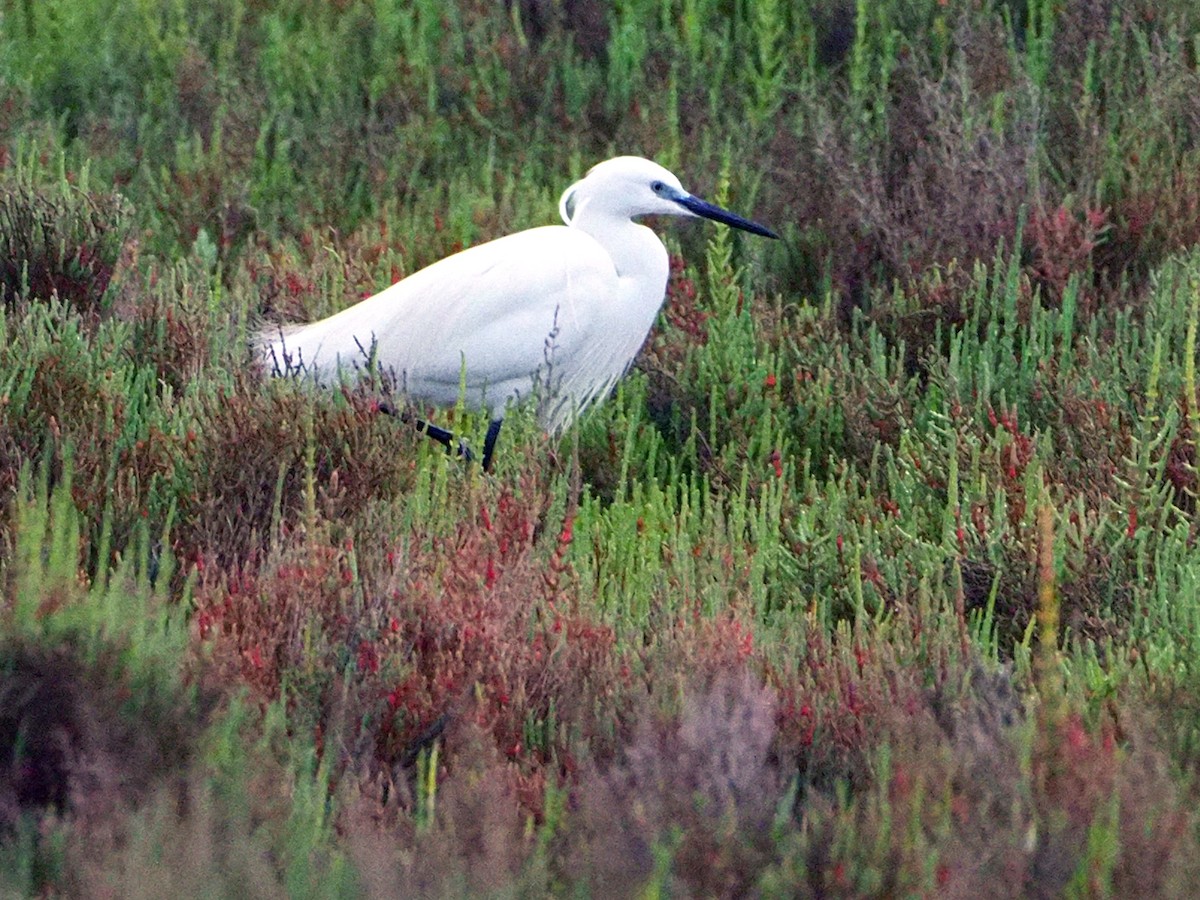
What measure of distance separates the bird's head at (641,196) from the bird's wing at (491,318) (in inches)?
7.4

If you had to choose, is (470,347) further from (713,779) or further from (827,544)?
(713,779)

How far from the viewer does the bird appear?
175 inches

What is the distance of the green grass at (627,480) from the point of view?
83.0 inches

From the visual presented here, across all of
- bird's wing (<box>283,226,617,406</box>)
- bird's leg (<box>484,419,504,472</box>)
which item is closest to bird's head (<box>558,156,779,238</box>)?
bird's wing (<box>283,226,617,406</box>)

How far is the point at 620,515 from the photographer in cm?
362

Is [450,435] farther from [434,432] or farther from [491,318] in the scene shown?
[491,318]

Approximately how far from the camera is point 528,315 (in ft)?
14.6

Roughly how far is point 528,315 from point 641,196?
0.51m

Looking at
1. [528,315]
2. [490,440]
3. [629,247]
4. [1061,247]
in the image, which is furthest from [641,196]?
[1061,247]

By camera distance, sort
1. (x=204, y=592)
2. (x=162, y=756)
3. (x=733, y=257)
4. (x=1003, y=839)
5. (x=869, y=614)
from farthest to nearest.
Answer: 1. (x=733, y=257)
2. (x=869, y=614)
3. (x=204, y=592)
4. (x=162, y=756)
5. (x=1003, y=839)

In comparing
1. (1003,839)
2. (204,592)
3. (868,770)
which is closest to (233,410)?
(204,592)

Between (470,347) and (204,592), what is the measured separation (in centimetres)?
165

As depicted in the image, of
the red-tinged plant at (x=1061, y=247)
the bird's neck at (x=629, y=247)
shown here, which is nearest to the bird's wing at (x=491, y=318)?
the bird's neck at (x=629, y=247)

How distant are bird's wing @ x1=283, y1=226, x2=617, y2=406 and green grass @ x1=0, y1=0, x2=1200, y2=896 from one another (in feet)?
0.89
